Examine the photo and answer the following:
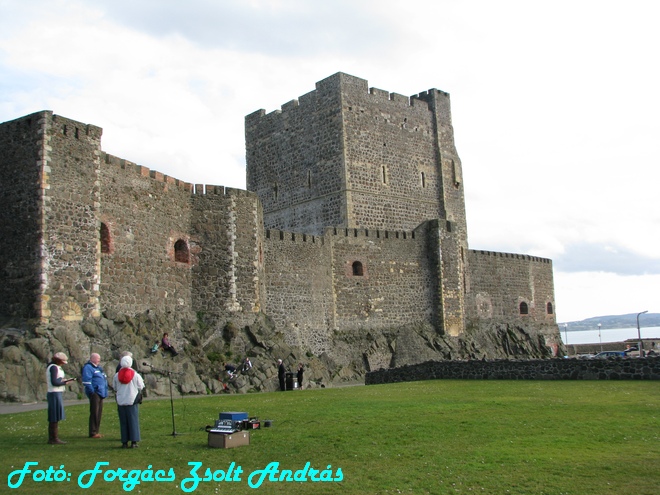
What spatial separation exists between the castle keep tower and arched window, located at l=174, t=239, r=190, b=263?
11.9 metres

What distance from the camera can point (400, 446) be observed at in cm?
1011

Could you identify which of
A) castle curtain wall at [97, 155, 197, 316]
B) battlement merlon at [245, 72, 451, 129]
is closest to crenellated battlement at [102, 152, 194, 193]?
castle curtain wall at [97, 155, 197, 316]

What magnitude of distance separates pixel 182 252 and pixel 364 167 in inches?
557

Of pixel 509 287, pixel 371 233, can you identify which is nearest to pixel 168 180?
pixel 371 233

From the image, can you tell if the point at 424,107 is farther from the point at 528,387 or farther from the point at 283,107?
the point at 528,387

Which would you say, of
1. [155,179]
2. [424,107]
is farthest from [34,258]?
[424,107]

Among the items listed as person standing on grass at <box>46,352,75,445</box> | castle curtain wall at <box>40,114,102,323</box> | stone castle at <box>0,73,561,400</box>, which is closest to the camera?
person standing on grass at <box>46,352,75,445</box>

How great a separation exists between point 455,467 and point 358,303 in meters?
23.1

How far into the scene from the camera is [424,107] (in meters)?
39.5

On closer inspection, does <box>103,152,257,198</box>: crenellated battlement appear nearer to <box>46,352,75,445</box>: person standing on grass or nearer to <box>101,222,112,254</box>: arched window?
<box>101,222,112,254</box>: arched window

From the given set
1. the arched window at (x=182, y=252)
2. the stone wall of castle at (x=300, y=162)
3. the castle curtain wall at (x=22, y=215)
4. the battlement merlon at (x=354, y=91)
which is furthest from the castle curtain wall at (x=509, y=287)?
the castle curtain wall at (x=22, y=215)

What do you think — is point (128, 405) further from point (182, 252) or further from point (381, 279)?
point (381, 279)

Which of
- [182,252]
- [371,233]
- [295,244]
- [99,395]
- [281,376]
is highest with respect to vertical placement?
[371,233]

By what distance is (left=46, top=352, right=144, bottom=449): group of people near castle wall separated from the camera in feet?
33.8
